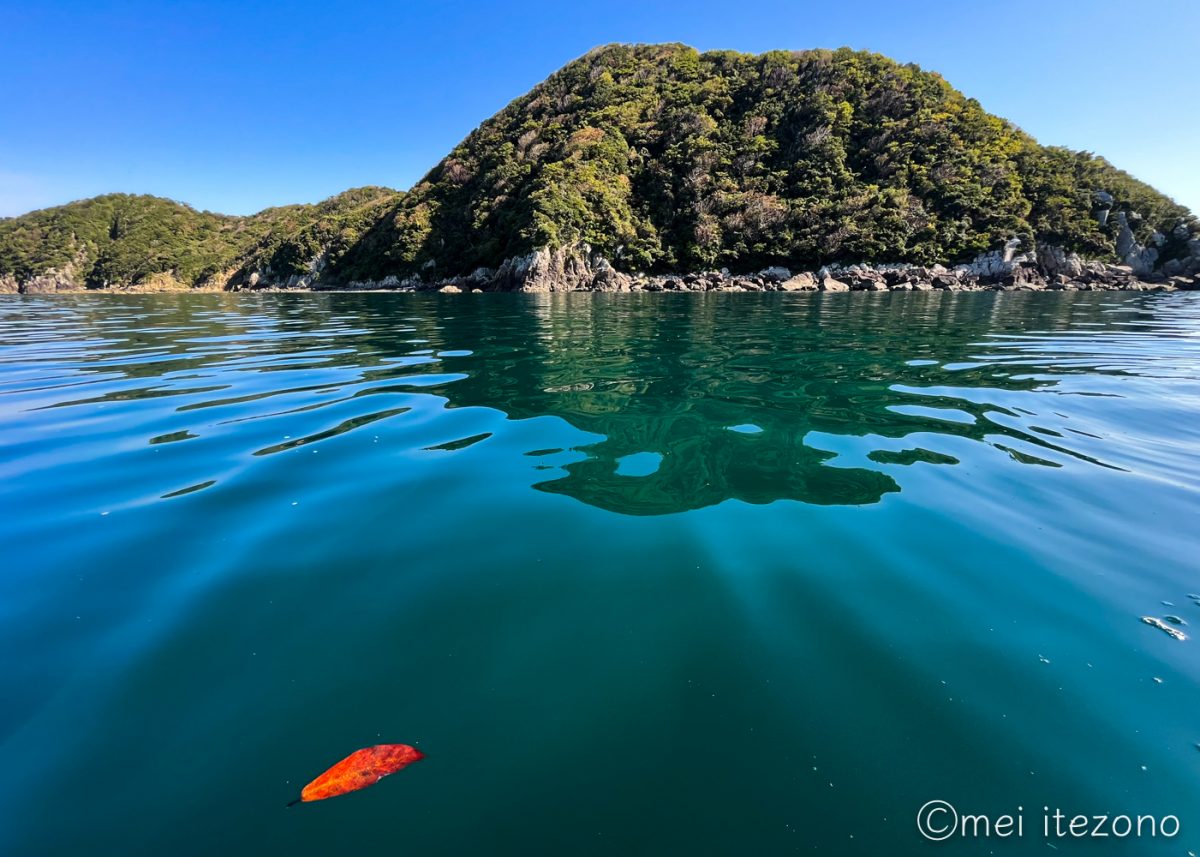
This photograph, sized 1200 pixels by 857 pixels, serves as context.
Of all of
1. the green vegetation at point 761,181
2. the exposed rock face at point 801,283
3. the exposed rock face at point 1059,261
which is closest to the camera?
the exposed rock face at point 801,283

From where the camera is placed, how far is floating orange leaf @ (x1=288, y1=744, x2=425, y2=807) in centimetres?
154

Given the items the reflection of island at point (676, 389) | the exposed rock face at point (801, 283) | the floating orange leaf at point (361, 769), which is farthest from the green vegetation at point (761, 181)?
the floating orange leaf at point (361, 769)

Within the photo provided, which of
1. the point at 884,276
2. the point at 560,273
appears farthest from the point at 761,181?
the point at 560,273

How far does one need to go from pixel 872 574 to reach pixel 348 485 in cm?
361

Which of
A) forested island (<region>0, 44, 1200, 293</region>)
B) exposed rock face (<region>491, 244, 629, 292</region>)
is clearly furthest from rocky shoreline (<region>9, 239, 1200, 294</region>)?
forested island (<region>0, 44, 1200, 293</region>)

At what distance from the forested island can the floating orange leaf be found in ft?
177

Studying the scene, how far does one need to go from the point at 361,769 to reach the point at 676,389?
18.9ft

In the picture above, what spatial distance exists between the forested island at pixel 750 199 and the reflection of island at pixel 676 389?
42698mm

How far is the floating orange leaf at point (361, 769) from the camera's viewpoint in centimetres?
154

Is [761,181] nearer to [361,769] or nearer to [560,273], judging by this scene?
[560,273]

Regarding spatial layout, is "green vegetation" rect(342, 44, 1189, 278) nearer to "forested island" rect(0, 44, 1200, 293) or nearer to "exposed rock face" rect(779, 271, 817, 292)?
"forested island" rect(0, 44, 1200, 293)

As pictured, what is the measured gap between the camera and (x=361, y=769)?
162 cm

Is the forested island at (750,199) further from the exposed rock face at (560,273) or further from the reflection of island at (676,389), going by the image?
the reflection of island at (676,389)

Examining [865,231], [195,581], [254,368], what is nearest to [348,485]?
[195,581]
